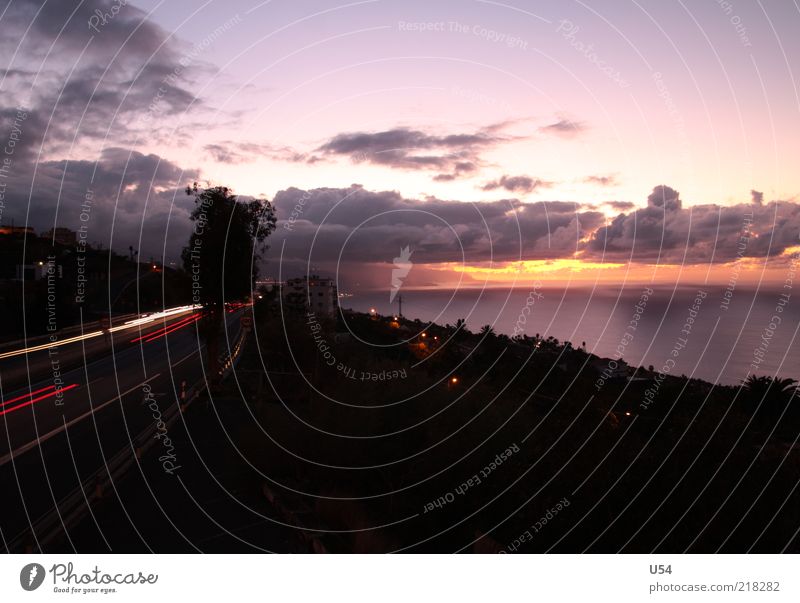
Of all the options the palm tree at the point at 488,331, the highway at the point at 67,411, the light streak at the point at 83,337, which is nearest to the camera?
the highway at the point at 67,411

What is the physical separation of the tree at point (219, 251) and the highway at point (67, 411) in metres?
1.56

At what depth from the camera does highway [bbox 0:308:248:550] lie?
12.2m

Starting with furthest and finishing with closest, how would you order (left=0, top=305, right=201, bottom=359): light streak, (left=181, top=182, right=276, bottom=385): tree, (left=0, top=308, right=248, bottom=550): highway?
(left=0, top=305, right=201, bottom=359): light streak → (left=181, top=182, right=276, bottom=385): tree → (left=0, top=308, right=248, bottom=550): highway

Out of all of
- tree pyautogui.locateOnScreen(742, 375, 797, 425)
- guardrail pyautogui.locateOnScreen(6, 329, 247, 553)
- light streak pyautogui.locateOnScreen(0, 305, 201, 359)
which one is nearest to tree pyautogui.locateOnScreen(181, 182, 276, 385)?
light streak pyautogui.locateOnScreen(0, 305, 201, 359)

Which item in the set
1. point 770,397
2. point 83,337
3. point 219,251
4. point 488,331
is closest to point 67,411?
point 219,251

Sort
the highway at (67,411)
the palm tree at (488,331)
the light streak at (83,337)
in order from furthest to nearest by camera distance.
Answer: the palm tree at (488,331) < the light streak at (83,337) < the highway at (67,411)

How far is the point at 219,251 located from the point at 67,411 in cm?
783

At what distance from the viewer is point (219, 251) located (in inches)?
890

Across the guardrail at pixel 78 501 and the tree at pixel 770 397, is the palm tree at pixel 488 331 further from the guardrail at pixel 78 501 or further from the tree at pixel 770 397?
the guardrail at pixel 78 501

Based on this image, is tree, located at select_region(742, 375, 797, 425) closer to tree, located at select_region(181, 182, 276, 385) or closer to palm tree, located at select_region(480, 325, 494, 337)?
palm tree, located at select_region(480, 325, 494, 337)

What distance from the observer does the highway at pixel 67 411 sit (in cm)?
1220

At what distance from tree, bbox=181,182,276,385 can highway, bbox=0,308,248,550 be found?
1560 millimetres

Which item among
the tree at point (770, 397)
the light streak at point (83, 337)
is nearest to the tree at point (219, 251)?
the light streak at point (83, 337)
